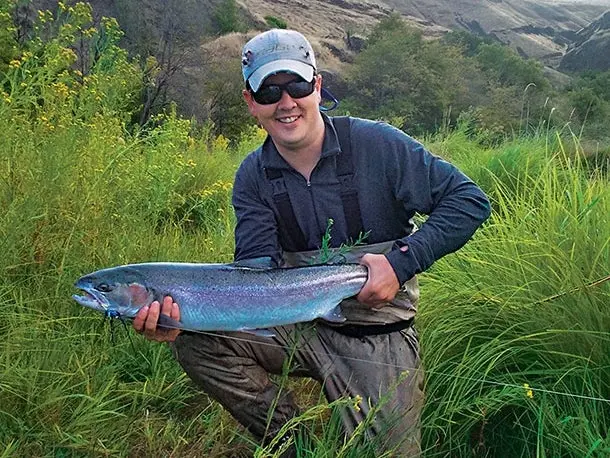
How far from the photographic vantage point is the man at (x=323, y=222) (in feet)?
8.36

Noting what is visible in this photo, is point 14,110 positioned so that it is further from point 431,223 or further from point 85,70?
point 85,70

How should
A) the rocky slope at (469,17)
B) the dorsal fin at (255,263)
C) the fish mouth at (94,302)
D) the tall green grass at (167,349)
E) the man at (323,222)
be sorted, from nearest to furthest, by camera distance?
the fish mouth at (94,302) < the dorsal fin at (255,263) < the tall green grass at (167,349) < the man at (323,222) < the rocky slope at (469,17)

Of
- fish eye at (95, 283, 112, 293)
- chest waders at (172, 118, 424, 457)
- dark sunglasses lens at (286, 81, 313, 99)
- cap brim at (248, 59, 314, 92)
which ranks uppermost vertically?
cap brim at (248, 59, 314, 92)

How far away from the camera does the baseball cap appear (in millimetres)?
2561

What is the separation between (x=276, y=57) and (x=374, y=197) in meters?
0.67

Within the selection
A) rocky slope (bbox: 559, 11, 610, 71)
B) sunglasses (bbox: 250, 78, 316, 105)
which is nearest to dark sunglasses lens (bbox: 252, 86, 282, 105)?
sunglasses (bbox: 250, 78, 316, 105)

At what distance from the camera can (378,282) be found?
2309mm

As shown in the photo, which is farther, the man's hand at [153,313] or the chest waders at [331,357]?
the chest waders at [331,357]

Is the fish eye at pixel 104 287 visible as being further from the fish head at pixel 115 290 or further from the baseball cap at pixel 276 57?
the baseball cap at pixel 276 57

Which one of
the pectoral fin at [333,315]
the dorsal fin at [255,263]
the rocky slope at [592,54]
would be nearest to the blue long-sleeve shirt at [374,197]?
the dorsal fin at [255,263]

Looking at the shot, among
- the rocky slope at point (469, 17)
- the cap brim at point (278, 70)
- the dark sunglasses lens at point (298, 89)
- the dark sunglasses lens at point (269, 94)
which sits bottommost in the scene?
the rocky slope at point (469, 17)

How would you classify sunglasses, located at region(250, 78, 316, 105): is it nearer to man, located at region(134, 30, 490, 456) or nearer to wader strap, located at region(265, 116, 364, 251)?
man, located at region(134, 30, 490, 456)

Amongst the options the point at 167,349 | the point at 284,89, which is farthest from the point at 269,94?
the point at 167,349

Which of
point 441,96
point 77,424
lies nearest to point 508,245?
point 77,424
